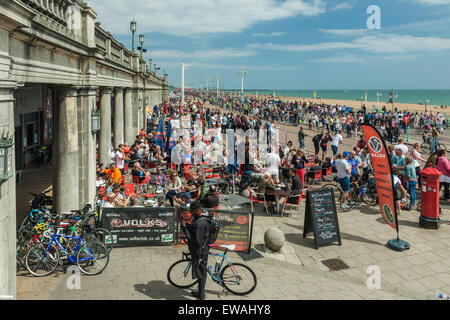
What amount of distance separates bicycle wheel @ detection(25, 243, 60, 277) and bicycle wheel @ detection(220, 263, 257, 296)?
354 centimetres

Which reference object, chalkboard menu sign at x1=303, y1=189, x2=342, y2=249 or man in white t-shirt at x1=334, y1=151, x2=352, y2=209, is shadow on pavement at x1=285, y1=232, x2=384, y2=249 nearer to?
chalkboard menu sign at x1=303, y1=189, x2=342, y2=249

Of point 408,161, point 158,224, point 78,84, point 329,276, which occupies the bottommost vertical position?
point 329,276

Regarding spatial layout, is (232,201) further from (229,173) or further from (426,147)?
(426,147)

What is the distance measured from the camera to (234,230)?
886 centimetres

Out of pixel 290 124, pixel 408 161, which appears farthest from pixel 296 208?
pixel 290 124

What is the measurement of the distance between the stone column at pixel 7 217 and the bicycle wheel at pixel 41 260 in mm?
1459

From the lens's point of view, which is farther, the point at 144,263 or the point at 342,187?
the point at 342,187

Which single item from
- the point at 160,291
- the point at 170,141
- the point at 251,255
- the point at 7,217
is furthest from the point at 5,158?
the point at 170,141

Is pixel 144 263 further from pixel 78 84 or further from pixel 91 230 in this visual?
pixel 78 84

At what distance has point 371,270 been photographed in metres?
8.14

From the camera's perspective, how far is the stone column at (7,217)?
564 cm

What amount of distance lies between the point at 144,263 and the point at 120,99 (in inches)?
545

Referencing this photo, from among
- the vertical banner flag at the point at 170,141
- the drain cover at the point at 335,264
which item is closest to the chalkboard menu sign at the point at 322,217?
the drain cover at the point at 335,264

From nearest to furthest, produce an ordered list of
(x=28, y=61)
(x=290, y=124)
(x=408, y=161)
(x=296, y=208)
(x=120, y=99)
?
(x=28, y=61)
(x=408, y=161)
(x=296, y=208)
(x=120, y=99)
(x=290, y=124)
